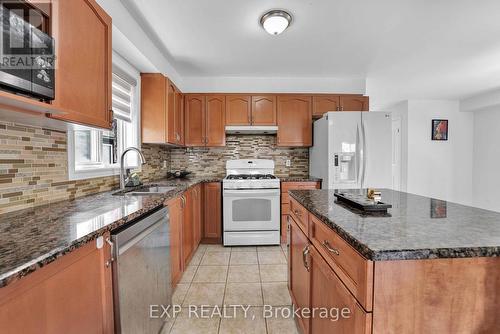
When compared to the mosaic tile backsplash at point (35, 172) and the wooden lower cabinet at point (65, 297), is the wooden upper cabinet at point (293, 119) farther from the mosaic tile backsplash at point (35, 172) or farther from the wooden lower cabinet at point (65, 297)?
the wooden lower cabinet at point (65, 297)

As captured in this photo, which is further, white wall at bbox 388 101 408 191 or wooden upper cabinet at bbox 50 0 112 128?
white wall at bbox 388 101 408 191

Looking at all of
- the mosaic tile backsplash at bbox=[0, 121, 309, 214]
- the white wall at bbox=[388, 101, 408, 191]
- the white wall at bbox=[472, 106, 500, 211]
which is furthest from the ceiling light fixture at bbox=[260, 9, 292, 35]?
the white wall at bbox=[472, 106, 500, 211]

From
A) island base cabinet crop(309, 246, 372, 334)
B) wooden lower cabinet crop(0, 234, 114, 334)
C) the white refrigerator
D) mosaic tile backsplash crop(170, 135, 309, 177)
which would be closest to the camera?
wooden lower cabinet crop(0, 234, 114, 334)

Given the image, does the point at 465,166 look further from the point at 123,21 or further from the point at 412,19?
the point at 123,21

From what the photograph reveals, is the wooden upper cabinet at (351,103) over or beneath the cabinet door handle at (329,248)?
over

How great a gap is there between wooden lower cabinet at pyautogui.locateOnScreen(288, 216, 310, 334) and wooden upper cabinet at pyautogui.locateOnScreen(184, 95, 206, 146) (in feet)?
6.99

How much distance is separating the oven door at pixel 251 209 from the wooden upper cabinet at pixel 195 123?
93 cm

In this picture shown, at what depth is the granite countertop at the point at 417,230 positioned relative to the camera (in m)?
0.66

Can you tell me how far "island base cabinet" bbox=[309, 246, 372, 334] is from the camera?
0.71 metres

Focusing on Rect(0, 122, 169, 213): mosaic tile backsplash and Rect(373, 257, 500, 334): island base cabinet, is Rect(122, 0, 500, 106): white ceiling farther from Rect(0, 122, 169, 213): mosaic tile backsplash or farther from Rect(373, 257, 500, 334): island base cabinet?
Rect(373, 257, 500, 334): island base cabinet

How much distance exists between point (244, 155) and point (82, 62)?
265 centimetres

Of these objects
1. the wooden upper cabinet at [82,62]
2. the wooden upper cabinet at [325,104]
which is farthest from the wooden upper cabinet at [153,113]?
the wooden upper cabinet at [325,104]

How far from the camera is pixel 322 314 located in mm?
1057

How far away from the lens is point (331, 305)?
37.2 inches
